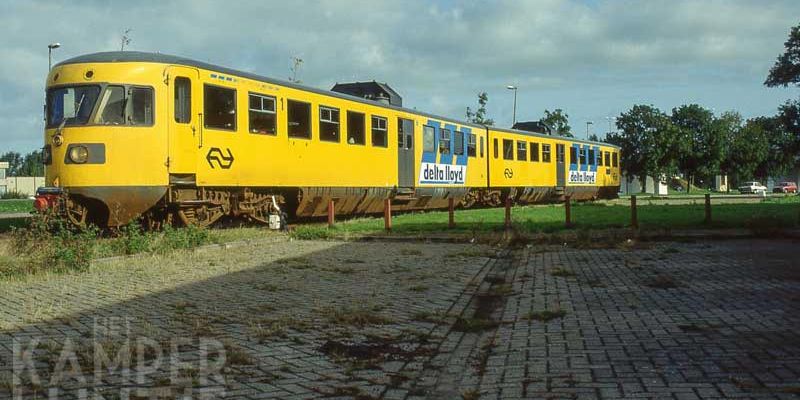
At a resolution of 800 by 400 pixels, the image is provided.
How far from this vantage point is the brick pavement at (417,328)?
14.9ft

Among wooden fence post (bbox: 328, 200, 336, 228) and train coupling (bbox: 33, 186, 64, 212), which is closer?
train coupling (bbox: 33, 186, 64, 212)

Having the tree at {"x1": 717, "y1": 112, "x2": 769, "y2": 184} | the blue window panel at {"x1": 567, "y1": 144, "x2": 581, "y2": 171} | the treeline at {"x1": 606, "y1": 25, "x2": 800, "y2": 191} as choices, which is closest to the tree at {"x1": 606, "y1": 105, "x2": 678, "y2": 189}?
the treeline at {"x1": 606, "y1": 25, "x2": 800, "y2": 191}

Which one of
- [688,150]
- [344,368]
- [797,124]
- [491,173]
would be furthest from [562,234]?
[688,150]

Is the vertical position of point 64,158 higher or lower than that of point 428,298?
higher

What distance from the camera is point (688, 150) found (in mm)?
66000

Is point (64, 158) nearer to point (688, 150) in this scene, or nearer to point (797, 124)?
point (797, 124)

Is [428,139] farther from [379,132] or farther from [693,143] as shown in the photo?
[693,143]

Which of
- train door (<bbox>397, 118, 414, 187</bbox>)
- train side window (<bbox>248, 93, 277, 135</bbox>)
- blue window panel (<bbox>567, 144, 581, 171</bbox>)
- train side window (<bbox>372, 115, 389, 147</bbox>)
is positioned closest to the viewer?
train side window (<bbox>248, 93, 277, 135</bbox>)

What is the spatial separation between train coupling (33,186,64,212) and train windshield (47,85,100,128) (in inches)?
52.2

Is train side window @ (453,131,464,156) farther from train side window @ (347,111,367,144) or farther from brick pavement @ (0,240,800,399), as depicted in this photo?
brick pavement @ (0,240,800,399)

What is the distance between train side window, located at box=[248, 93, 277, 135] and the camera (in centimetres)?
1652

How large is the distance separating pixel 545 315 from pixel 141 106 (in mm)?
10233

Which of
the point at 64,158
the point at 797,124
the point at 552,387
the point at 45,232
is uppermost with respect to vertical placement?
the point at 797,124

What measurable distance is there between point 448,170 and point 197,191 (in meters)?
12.3
